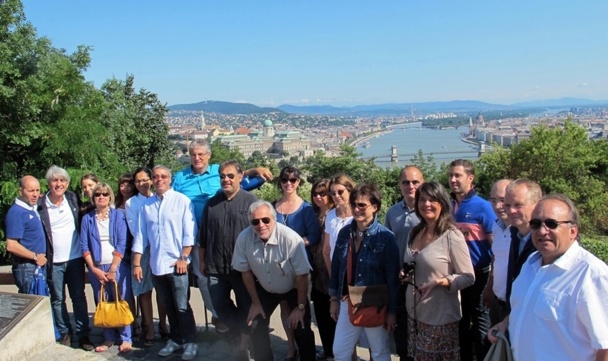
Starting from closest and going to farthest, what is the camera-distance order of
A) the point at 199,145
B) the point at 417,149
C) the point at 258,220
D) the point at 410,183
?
1. the point at 258,220
2. the point at 410,183
3. the point at 199,145
4. the point at 417,149

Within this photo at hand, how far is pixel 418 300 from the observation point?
3057mm

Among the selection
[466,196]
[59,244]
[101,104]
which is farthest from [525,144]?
[59,244]

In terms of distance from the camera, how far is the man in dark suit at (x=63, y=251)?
413 cm

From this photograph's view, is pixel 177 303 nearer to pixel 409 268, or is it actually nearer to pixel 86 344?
pixel 86 344

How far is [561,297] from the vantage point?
1.97 metres

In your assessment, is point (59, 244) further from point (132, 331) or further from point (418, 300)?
point (418, 300)

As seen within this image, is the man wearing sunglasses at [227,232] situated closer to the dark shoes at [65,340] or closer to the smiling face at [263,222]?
the smiling face at [263,222]

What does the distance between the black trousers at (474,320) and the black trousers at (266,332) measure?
3.82 feet

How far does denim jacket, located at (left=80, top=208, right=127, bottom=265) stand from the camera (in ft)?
13.5

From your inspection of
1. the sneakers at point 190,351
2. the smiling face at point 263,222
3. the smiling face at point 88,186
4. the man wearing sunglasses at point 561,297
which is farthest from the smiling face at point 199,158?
the man wearing sunglasses at point 561,297

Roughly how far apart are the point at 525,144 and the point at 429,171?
16.7 feet

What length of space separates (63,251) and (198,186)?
129 cm

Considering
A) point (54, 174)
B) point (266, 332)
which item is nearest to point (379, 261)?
point (266, 332)

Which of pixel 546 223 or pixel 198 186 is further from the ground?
pixel 546 223
